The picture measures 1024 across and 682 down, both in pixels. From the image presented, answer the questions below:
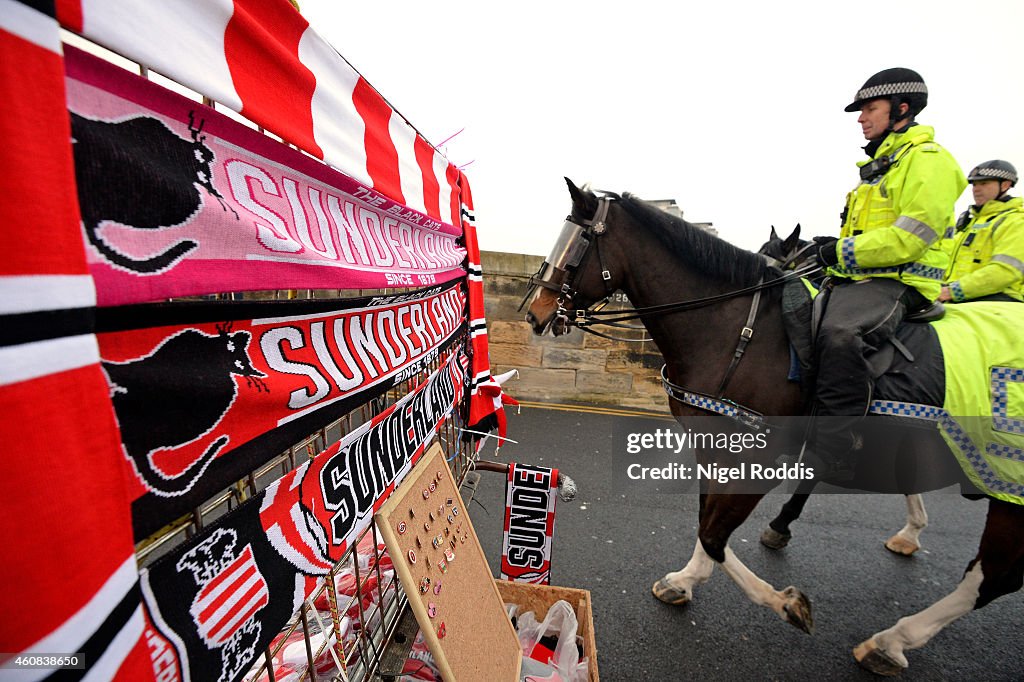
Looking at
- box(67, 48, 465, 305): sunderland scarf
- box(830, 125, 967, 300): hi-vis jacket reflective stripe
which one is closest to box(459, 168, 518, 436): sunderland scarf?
box(67, 48, 465, 305): sunderland scarf

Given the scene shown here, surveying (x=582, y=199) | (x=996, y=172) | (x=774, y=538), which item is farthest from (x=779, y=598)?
(x=996, y=172)

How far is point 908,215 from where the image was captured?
2.01 metres

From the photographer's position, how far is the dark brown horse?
7.08 ft

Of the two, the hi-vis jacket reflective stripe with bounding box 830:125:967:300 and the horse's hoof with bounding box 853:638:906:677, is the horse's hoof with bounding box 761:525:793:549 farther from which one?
the hi-vis jacket reflective stripe with bounding box 830:125:967:300

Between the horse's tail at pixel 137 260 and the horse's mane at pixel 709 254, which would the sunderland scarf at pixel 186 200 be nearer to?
→ the horse's tail at pixel 137 260

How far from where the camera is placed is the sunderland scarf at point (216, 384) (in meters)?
0.57

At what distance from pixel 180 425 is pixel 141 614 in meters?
0.25

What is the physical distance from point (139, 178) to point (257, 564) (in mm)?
684

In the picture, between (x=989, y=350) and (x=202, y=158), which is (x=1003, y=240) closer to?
(x=989, y=350)

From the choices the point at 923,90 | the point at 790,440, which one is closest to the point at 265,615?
the point at 790,440

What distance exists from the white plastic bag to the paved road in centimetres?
51

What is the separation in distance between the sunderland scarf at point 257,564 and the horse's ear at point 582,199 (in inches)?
71.8

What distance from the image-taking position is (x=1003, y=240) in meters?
3.68

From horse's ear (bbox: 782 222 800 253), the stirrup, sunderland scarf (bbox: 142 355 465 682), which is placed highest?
horse's ear (bbox: 782 222 800 253)
